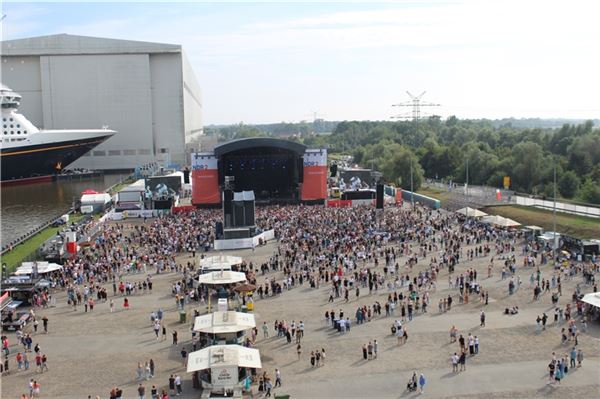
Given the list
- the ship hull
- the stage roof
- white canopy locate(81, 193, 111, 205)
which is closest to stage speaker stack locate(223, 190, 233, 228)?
the stage roof

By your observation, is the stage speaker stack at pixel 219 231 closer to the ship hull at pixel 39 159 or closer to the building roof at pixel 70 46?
the ship hull at pixel 39 159

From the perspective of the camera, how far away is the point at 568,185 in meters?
55.1

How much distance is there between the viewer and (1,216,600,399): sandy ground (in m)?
16.3

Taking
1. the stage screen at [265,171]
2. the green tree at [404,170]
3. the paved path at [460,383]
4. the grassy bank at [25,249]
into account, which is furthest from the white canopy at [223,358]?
the green tree at [404,170]

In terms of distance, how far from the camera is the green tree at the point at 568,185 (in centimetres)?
5466

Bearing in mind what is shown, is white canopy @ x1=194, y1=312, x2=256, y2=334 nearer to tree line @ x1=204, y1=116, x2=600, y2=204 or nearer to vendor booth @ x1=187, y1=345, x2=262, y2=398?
vendor booth @ x1=187, y1=345, x2=262, y2=398

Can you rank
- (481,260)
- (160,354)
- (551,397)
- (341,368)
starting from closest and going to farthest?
(551,397) < (341,368) < (160,354) < (481,260)

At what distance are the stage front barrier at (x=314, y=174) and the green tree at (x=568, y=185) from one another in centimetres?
2023

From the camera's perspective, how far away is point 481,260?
31.1 m

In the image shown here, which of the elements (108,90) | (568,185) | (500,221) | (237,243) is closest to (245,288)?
(237,243)

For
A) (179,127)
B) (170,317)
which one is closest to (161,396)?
(170,317)

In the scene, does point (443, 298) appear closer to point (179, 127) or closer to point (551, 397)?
point (551, 397)

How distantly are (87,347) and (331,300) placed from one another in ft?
29.3

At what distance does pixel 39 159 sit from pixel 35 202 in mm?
15464
